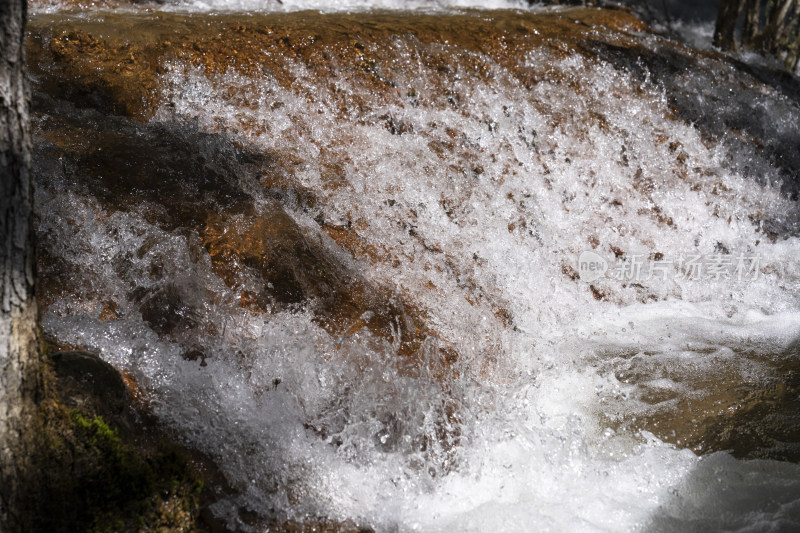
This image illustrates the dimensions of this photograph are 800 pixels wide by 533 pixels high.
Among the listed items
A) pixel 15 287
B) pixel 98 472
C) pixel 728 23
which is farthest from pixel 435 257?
pixel 728 23

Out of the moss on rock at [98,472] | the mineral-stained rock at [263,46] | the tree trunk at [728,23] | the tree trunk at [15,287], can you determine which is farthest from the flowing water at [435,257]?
the tree trunk at [728,23]

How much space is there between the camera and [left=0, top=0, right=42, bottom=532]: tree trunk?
4.76 feet

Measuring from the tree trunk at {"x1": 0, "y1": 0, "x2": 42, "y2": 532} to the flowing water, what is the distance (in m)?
0.57

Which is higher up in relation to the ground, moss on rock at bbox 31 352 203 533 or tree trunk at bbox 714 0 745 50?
tree trunk at bbox 714 0 745 50

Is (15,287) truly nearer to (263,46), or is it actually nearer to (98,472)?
(98,472)

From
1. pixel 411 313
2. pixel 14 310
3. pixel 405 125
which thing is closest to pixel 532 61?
pixel 405 125

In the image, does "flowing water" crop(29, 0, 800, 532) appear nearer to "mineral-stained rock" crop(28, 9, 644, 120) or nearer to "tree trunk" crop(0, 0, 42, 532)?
"mineral-stained rock" crop(28, 9, 644, 120)

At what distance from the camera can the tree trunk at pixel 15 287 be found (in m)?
1.45

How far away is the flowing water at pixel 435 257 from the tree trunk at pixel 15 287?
57cm

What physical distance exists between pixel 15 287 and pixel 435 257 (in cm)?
186

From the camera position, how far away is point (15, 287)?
1.55 metres

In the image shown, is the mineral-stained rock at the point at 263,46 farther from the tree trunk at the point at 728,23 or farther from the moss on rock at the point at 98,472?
the moss on rock at the point at 98,472

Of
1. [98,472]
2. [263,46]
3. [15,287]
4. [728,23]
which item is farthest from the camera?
[728,23]

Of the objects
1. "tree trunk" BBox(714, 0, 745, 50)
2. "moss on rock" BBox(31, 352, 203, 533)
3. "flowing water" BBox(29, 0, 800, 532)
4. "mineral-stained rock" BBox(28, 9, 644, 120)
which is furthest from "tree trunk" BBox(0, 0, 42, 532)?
"tree trunk" BBox(714, 0, 745, 50)
